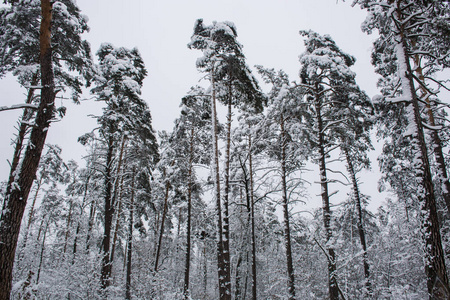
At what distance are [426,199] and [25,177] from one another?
30.7 ft

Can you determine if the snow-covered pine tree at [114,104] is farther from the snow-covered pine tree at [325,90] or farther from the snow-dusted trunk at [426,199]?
the snow-dusted trunk at [426,199]

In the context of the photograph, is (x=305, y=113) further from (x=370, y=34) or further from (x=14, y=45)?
(x=14, y=45)

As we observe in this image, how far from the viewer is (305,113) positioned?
12.1m

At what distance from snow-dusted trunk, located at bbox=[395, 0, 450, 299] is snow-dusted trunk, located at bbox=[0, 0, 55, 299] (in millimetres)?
8454

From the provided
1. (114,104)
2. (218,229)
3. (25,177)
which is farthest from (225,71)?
(25,177)

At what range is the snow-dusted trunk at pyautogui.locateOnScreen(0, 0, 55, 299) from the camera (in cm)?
473

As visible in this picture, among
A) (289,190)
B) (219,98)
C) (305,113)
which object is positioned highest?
(219,98)

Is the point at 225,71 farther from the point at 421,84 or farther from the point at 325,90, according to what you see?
the point at 421,84

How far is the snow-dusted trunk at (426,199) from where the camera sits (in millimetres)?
5363

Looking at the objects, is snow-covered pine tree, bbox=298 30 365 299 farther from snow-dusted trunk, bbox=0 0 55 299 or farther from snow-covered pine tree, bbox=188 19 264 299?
snow-dusted trunk, bbox=0 0 55 299

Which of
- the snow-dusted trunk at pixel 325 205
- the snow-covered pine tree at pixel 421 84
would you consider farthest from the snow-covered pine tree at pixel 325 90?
the snow-covered pine tree at pixel 421 84

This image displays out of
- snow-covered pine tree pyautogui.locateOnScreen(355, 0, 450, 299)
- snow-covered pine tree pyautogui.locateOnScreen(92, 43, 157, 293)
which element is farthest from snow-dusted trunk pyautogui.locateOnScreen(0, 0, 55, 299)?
snow-covered pine tree pyautogui.locateOnScreen(355, 0, 450, 299)

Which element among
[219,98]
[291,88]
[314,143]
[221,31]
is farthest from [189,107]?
[314,143]

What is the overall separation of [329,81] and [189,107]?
8.87 meters
